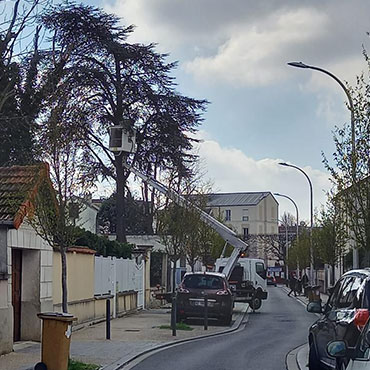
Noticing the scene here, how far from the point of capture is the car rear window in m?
25.2

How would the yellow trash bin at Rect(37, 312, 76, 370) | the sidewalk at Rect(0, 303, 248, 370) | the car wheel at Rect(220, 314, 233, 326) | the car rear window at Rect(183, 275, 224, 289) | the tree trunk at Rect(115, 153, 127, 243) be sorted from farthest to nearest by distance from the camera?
1. the tree trunk at Rect(115, 153, 127, 243)
2. the car rear window at Rect(183, 275, 224, 289)
3. the car wheel at Rect(220, 314, 233, 326)
4. the sidewalk at Rect(0, 303, 248, 370)
5. the yellow trash bin at Rect(37, 312, 76, 370)

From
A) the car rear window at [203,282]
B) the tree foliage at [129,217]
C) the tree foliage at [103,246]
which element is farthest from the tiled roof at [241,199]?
the car rear window at [203,282]

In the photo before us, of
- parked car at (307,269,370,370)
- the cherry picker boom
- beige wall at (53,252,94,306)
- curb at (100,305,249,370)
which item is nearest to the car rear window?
curb at (100,305,249,370)

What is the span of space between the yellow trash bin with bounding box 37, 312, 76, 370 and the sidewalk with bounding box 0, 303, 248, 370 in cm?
83

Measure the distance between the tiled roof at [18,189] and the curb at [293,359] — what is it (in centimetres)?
575

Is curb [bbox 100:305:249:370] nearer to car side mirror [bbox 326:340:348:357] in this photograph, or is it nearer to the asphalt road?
the asphalt road

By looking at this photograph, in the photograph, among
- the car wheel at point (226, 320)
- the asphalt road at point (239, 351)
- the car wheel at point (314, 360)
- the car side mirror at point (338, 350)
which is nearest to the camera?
the car side mirror at point (338, 350)

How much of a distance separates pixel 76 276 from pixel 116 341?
3.32m

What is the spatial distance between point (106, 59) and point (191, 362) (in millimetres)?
25586

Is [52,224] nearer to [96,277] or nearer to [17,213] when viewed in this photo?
[17,213]

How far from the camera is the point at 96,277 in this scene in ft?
78.5

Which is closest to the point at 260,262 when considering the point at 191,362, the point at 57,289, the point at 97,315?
the point at 97,315

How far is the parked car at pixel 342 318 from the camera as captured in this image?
9496 mm

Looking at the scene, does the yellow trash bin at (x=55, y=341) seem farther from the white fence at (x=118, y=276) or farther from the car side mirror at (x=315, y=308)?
the white fence at (x=118, y=276)
